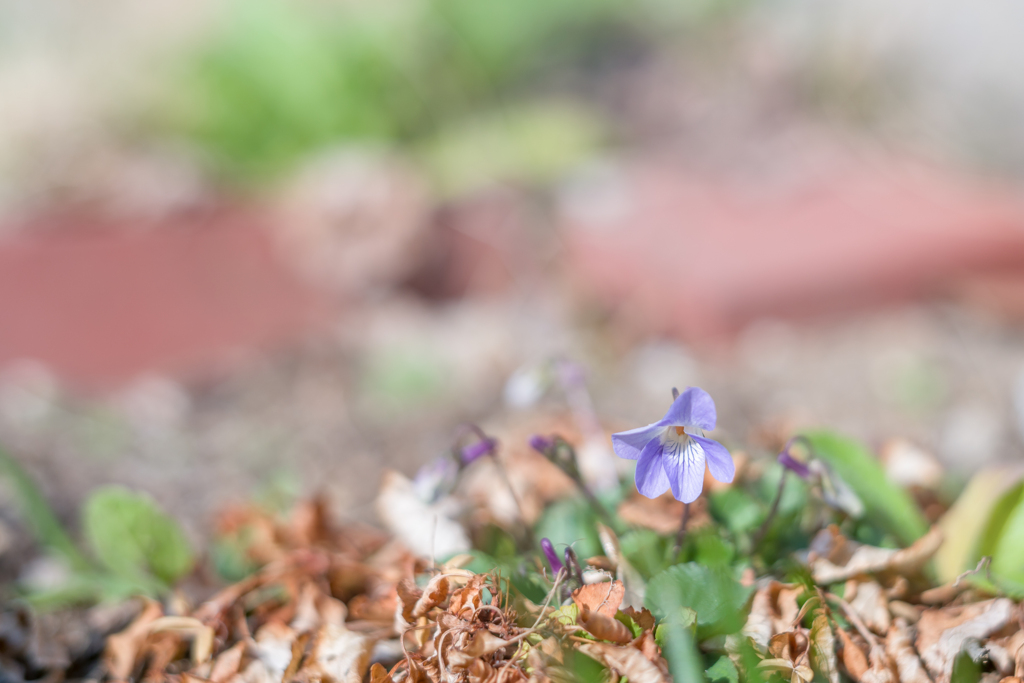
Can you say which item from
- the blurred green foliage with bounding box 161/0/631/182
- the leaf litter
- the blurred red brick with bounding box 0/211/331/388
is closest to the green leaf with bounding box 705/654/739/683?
the leaf litter

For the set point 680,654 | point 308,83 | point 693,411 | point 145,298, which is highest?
point 308,83

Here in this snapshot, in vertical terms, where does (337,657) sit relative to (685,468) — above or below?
below

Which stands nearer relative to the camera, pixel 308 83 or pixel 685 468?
pixel 685 468

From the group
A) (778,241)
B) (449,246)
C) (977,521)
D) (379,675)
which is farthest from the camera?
(449,246)

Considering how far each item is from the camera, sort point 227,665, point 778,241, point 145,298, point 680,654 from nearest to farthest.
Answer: point 680,654 < point 227,665 < point 145,298 < point 778,241

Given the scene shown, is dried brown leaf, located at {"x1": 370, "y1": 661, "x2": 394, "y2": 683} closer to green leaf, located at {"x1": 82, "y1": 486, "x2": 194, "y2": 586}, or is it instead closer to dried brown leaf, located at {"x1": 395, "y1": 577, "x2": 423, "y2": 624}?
dried brown leaf, located at {"x1": 395, "y1": 577, "x2": 423, "y2": 624}

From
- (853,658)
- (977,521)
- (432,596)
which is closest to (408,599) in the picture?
(432,596)

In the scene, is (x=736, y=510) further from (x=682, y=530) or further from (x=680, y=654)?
(x=680, y=654)
